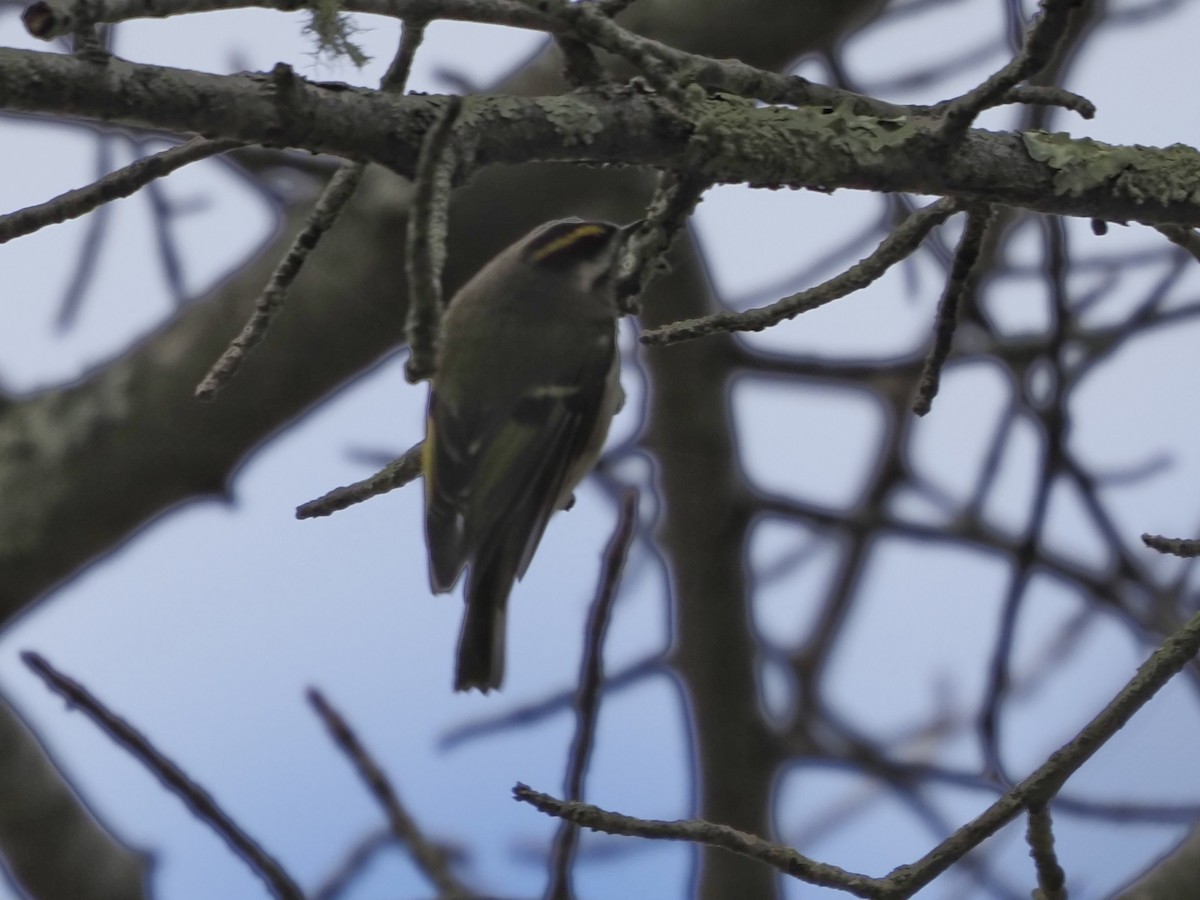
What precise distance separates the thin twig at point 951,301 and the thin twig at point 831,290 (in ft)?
0.15

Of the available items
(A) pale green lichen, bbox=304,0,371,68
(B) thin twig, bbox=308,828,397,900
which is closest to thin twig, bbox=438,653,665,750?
(B) thin twig, bbox=308,828,397,900

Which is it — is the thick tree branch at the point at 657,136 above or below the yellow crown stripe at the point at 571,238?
below

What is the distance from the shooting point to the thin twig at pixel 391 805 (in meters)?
2.89

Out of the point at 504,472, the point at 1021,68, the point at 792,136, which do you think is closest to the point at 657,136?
the point at 792,136

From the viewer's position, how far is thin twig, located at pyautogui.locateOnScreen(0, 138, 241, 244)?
183 centimetres

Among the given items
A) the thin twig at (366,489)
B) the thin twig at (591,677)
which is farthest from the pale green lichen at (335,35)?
the thin twig at (591,677)

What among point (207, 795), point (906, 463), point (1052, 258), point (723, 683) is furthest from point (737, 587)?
point (207, 795)

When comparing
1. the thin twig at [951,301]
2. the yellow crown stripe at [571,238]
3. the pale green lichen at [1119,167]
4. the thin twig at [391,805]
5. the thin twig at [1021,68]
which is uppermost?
the yellow crown stripe at [571,238]

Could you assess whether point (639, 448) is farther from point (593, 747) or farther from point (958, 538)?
point (593, 747)

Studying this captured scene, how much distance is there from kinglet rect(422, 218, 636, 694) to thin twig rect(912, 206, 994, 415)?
0.57 meters

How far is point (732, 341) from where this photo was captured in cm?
449

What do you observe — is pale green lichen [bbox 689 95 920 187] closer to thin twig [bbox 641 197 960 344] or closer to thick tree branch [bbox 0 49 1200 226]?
thick tree branch [bbox 0 49 1200 226]

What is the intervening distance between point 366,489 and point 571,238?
1150 millimetres

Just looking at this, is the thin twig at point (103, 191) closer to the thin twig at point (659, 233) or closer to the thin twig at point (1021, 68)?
the thin twig at point (659, 233)
